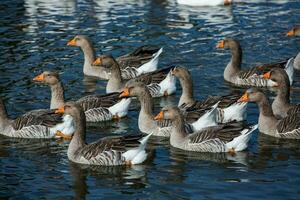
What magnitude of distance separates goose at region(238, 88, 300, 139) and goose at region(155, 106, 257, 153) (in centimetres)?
133

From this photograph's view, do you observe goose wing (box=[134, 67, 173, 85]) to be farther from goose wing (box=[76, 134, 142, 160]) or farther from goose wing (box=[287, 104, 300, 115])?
goose wing (box=[76, 134, 142, 160])

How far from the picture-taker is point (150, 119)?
62.5 ft

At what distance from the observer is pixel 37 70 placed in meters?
25.3

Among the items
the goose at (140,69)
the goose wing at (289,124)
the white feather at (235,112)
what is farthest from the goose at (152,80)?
the goose wing at (289,124)

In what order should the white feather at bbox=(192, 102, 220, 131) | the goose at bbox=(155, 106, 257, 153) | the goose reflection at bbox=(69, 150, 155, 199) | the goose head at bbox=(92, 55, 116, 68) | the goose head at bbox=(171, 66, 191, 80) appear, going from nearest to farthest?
the goose reflection at bbox=(69, 150, 155, 199) → the goose at bbox=(155, 106, 257, 153) → the white feather at bbox=(192, 102, 220, 131) → the goose head at bbox=(171, 66, 191, 80) → the goose head at bbox=(92, 55, 116, 68)

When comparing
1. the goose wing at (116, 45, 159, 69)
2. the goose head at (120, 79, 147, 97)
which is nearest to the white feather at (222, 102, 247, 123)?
the goose head at (120, 79, 147, 97)

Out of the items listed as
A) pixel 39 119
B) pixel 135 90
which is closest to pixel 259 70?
pixel 135 90

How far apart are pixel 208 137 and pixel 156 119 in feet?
4.59

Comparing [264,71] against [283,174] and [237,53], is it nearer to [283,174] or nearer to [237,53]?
[237,53]

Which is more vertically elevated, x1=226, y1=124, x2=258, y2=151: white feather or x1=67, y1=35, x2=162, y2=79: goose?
x1=67, y1=35, x2=162, y2=79: goose

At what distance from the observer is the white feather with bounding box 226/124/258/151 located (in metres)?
17.2

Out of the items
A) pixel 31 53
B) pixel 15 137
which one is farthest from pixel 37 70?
pixel 15 137

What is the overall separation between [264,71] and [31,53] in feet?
29.5

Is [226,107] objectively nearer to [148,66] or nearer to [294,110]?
[294,110]
